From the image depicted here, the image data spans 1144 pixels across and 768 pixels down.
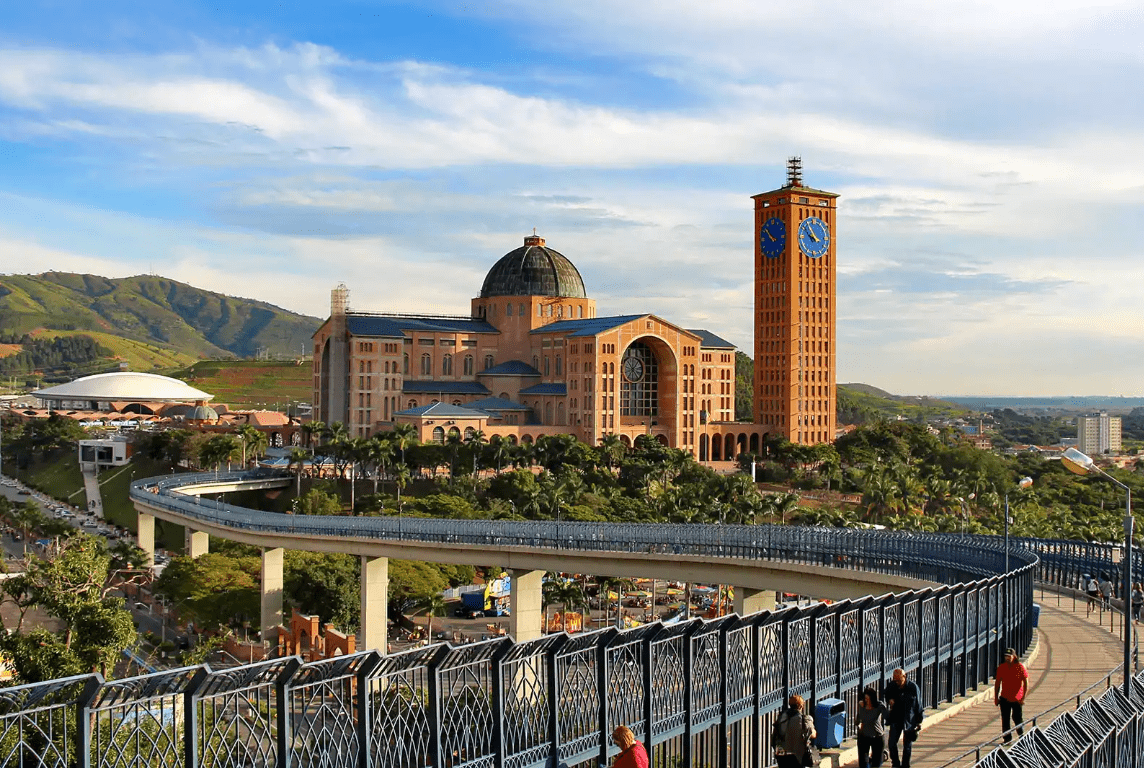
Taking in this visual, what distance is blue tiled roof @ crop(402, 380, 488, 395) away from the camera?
120 metres

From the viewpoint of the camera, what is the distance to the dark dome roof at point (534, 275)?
127 meters

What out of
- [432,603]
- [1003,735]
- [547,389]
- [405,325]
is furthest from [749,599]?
[405,325]

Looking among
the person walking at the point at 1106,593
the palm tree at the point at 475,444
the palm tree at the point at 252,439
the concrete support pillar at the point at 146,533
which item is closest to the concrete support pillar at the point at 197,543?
the concrete support pillar at the point at 146,533

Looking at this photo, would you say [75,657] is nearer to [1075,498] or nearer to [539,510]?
[539,510]

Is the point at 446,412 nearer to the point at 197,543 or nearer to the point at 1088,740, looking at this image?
the point at 197,543

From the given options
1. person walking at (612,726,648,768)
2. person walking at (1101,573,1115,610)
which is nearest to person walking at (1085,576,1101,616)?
person walking at (1101,573,1115,610)

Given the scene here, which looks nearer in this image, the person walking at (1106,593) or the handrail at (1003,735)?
the handrail at (1003,735)

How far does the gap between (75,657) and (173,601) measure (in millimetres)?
37433

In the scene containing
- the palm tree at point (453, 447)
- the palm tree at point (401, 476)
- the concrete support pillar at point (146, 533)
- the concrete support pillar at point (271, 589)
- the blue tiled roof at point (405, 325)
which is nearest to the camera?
the concrete support pillar at point (271, 589)

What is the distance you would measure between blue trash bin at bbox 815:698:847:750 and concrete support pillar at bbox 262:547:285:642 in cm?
5315

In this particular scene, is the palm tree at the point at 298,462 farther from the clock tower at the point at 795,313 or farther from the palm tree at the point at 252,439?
the clock tower at the point at 795,313

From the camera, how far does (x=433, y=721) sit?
1714cm

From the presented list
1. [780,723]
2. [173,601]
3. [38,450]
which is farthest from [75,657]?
[38,450]

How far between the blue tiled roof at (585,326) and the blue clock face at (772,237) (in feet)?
63.2
